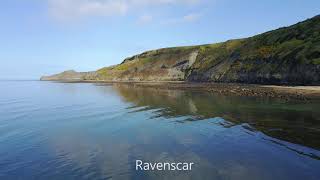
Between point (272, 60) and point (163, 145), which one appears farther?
point (272, 60)

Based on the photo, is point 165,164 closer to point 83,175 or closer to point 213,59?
point 83,175

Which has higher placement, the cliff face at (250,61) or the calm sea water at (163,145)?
the cliff face at (250,61)

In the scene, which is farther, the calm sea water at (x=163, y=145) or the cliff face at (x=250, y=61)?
the cliff face at (x=250, y=61)

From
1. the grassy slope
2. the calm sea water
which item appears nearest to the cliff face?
the grassy slope

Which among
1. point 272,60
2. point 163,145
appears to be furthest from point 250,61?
point 163,145

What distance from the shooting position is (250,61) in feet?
374

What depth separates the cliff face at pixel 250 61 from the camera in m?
84.5

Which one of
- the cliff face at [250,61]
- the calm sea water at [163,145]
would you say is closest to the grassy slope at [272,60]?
the cliff face at [250,61]

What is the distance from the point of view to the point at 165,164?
18156 mm

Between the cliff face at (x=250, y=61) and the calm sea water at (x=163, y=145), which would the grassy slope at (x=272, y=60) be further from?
the calm sea water at (x=163, y=145)

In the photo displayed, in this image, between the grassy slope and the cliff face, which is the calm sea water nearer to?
the grassy slope

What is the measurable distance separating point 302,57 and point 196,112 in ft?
179

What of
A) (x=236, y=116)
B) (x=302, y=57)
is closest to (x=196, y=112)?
(x=236, y=116)

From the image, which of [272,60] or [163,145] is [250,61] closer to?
[272,60]
